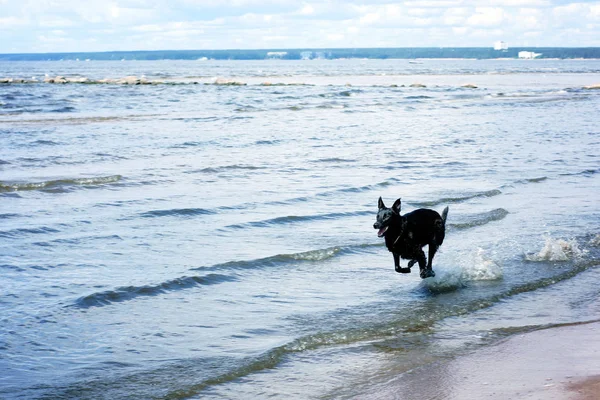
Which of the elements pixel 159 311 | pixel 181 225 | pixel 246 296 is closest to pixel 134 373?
pixel 159 311

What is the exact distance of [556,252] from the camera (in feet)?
36.6

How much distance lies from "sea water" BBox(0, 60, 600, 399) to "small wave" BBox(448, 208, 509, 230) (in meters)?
0.04

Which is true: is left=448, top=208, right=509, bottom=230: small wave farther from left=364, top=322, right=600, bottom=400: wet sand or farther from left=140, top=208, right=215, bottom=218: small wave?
left=364, top=322, right=600, bottom=400: wet sand

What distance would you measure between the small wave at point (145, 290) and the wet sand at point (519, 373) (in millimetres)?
3980

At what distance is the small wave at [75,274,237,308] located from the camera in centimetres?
925

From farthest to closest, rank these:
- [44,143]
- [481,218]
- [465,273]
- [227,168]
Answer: [44,143]
[227,168]
[481,218]
[465,273]

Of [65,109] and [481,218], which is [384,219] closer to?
[481,218]

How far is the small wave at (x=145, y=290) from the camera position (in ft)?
30.3

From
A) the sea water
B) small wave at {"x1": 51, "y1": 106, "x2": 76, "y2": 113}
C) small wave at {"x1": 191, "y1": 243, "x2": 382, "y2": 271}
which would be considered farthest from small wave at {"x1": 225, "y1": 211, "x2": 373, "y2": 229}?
small wave at {"x1": 51, "y1": 106, "x2": 76, "y2": 113}

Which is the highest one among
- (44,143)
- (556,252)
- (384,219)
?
(384,219)

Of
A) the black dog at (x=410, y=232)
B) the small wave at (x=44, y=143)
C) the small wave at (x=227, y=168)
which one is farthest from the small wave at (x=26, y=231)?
the small wave at (x=44, y=143)

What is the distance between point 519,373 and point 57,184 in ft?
44.1

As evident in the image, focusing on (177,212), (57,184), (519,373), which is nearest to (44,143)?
(57,184)

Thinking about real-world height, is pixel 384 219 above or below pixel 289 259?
above
